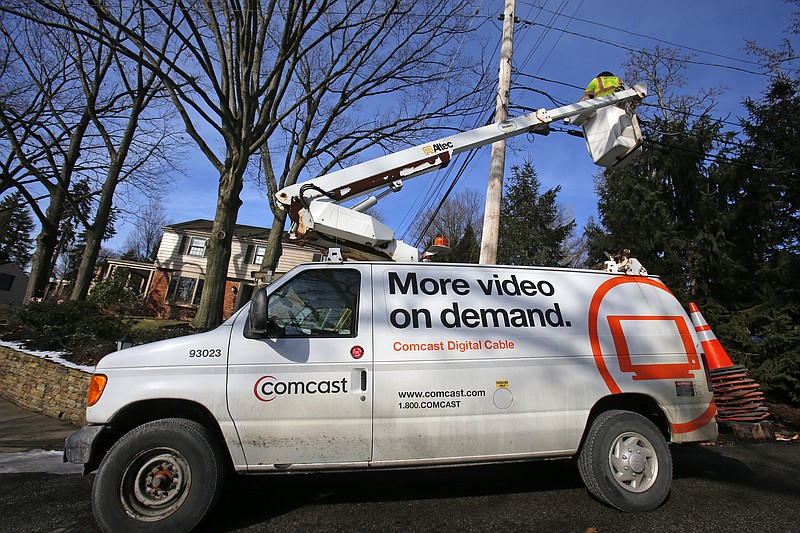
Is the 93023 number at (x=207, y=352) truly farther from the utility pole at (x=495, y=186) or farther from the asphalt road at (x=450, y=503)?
the utility pole at (x=495, y=186)

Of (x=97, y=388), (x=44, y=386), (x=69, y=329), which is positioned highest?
(x=69, y=329)

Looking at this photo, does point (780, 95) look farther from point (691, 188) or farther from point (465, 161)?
point (465, 161)

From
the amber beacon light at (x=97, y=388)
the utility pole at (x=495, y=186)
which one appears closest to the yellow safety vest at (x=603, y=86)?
the utility pole at (x=495, y=186)

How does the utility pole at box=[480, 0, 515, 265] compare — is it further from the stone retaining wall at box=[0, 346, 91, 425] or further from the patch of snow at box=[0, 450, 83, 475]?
the stone retaining wall at box=[0, 346, 91, 425]

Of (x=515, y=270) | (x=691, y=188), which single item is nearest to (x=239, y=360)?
(x=515, y=270)

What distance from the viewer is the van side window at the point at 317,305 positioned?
3.50 m

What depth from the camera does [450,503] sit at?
371cm

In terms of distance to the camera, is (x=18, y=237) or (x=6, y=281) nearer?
(x=6, y=281)

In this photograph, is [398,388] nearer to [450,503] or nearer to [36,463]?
[450,503]

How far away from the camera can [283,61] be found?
10641 mm

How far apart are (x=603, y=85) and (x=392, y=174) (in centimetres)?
383

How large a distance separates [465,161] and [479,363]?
6878 millimetres

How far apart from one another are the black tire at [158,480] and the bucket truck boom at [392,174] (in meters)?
2.45

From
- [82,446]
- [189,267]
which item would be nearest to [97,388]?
[82,446]
